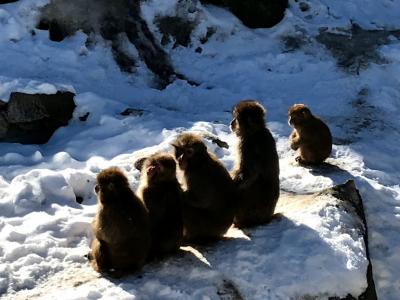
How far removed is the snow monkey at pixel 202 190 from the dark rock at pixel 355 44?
19.9ft

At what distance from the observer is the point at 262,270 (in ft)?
19.5

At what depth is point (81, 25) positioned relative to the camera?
36.4ft

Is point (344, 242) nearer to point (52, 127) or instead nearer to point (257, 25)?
point (52, 127)

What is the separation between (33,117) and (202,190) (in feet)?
13.2

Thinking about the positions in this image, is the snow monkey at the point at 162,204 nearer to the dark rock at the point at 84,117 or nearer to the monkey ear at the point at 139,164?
the monkey ear at the point at 139,164

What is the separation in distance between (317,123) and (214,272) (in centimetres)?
330

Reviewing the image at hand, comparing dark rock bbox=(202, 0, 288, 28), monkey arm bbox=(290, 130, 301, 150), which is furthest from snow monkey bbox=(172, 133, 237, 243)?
dark rock bbox=(202, 0, 288, 28)

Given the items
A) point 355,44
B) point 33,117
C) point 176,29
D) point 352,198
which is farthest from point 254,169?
point 355,44

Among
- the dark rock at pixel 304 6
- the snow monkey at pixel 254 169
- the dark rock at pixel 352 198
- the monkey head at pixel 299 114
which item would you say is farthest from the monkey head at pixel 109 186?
the dark rock at pixel 304 6

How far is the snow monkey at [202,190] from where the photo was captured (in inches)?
248

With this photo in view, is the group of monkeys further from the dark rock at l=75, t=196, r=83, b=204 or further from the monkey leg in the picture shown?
the dark rock at l=75, t=196, r=83, b=204

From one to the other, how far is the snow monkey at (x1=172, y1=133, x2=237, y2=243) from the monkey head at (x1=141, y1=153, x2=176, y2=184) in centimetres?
32

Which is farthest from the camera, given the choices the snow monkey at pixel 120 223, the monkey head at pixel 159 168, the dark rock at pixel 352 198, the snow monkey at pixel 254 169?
the dark rock at pixel 352 198

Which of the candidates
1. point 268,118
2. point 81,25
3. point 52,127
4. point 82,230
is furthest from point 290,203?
point 81,25
